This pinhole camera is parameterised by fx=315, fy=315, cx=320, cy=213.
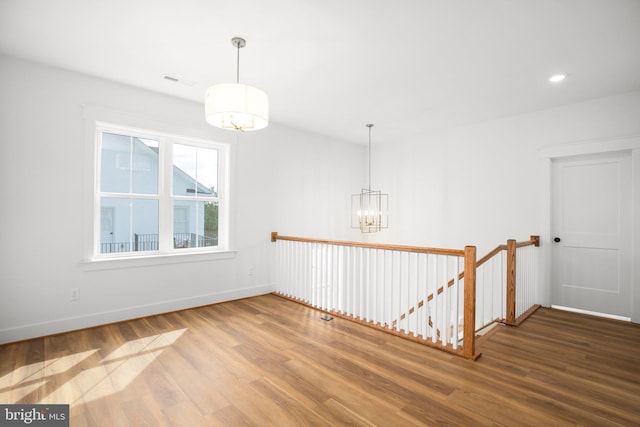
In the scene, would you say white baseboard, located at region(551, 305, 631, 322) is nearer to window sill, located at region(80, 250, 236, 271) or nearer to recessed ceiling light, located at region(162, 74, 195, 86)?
window sill, located at region(80, 250, 236, 271)

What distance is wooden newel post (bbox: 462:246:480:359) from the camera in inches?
106

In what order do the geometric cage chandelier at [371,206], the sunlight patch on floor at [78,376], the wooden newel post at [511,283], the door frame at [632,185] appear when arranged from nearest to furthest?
the sunlight patch on floor at [78,376]
the wooden newel post at [511,283]
the door frame at [632,185]
the geometric cage chandelier at [371,206]

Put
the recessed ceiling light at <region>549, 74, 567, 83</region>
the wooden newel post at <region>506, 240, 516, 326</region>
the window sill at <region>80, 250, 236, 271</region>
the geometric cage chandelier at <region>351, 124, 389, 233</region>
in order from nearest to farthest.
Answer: the recessed ceiling light at <region>549, 74, 567, 83</region>
the window sill at <region>80, 250, 236, 271</region>
the wooden newel post at <region>506, 240, 516, 326</region>
the geometric cage chandelier at <region>351, 124, 389, 233</region>

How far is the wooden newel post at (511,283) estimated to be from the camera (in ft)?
11.6

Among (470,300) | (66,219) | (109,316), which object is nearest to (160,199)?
(66,219)

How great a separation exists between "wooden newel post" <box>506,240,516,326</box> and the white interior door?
1202 mm

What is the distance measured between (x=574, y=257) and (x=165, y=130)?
18.1 feet

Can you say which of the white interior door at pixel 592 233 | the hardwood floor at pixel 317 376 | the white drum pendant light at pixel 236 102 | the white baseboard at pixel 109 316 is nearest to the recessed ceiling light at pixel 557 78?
the white interior door at pixel 592 233

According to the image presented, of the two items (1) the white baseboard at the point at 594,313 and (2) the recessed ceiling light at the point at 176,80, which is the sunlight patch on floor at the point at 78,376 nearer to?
(2) the recessed ceiling light at the point at 176,80

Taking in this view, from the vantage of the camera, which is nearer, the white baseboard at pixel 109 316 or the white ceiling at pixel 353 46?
the white ceiling at pixel 353 46

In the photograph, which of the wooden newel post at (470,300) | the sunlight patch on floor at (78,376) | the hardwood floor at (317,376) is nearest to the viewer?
the hardwood floor at (317,376)

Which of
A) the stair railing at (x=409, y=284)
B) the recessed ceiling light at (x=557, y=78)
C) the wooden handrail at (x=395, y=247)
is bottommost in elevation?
the stair railing at (x=409, y=284)

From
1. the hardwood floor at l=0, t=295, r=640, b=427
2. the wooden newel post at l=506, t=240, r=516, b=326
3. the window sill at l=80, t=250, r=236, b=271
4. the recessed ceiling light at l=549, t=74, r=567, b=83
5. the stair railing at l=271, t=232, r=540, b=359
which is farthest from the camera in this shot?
the wooden newel post at l=506, t=240, r=516, b=326

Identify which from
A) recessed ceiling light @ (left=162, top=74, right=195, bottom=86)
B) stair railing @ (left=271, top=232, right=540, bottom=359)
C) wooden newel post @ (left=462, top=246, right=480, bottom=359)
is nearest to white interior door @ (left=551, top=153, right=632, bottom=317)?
stair railing @ (left=271, top=232, right=540, bottom=359)
